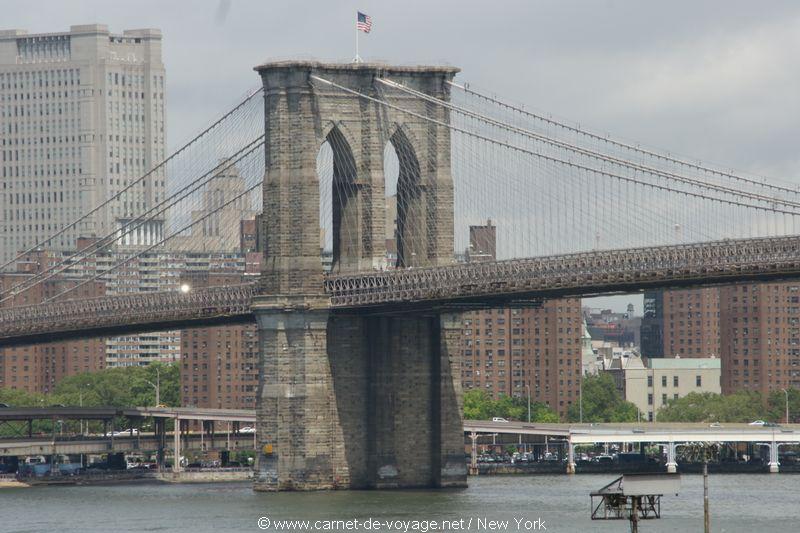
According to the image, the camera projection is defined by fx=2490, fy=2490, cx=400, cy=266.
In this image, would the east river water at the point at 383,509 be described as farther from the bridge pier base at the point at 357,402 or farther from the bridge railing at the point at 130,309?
the bridge railing at the point at 130,309

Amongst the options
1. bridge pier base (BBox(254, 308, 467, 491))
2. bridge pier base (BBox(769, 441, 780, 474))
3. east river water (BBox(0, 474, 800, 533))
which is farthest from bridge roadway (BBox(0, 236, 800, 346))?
bridge pier base (BBox(769, 441, 780, 474))

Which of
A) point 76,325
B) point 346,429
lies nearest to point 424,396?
point 346,429

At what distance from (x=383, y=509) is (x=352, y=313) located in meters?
15.8

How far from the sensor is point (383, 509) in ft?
343

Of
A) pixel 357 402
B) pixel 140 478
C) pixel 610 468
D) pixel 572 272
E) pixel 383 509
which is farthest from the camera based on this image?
pixel 610 468

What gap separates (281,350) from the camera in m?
116

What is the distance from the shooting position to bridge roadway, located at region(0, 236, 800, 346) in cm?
10256

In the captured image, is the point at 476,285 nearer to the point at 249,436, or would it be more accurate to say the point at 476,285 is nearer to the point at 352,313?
the point at 352,313

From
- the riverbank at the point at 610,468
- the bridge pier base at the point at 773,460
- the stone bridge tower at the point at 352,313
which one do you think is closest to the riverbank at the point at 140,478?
the riverbank at the point at 610,468

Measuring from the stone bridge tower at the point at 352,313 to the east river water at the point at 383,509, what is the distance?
251 centimetres

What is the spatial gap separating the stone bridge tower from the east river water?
8.23ft

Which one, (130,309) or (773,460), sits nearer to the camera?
(130,309)

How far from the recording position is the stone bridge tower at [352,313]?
378ft

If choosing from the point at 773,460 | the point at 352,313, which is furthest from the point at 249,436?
the point at 352,313
